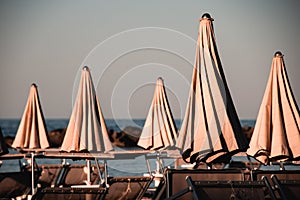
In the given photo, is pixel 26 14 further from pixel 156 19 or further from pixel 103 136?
pixel 103 136

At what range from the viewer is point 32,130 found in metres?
12.2

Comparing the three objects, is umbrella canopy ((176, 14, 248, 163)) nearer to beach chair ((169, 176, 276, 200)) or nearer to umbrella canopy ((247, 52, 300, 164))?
umbrella canopy ((247, 52, 300, 164))

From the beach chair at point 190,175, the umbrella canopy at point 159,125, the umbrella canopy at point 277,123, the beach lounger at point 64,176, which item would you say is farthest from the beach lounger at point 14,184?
the umbrella canopy at point 159,125

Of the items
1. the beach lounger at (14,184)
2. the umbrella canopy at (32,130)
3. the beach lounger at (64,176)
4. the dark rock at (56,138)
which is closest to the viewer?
the beach lounger at (14,184)

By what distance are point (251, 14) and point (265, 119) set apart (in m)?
18.5

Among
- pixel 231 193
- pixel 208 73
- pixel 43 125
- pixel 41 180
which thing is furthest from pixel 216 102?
pixel 43 125

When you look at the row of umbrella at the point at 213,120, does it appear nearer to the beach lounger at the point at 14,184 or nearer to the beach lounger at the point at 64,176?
the beach lounger at the point at 64,176

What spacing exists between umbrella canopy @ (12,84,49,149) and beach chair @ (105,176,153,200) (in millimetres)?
4822

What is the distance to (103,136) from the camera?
33.7 feet

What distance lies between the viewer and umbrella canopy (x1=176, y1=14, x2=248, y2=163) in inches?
297

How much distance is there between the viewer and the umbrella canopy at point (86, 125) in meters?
10.0

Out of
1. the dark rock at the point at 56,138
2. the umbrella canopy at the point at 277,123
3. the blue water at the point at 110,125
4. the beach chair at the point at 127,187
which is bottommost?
the beach chair at the point at 127,187

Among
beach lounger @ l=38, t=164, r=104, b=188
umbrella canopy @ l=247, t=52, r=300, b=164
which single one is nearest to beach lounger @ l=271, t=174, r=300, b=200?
umbrella canopy @ l=247, t=52, r=300, b=164

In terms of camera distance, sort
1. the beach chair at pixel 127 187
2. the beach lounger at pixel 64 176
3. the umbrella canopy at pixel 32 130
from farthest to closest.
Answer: the umbrella canopy at pixel 32 130 → the beach lounger at pixel 64 176 → the beach chair at pixel 127 187
